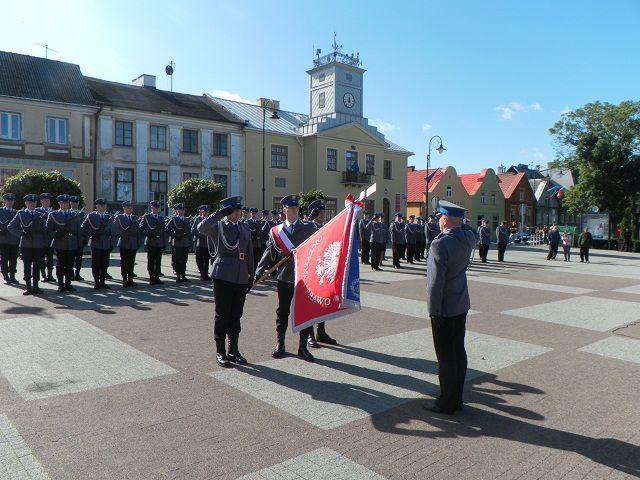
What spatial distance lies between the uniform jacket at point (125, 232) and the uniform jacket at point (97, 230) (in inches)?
15.1

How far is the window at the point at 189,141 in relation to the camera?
36750 millimetres

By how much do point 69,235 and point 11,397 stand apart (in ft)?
25.2

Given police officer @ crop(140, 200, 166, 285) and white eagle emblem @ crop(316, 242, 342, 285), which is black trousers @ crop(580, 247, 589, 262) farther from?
white eagle emblem @ crop(316, 242, 342, 285)

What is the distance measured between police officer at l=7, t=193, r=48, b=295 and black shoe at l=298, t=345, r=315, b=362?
7598mm

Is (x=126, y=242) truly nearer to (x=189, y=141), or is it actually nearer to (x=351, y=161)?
(x=189, y=141)

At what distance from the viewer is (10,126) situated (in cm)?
2986

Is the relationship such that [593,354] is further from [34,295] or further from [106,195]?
[106,195]

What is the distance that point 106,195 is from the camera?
33188mm

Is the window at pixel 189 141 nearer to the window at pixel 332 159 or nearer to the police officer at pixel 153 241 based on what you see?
the window at pixel 332 159

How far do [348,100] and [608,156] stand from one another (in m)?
22.7

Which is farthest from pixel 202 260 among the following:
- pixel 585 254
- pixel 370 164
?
pixel 370 164

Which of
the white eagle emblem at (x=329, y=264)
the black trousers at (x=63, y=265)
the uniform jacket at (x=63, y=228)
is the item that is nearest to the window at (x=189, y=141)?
the uniform jacket at (x=63, y=228)

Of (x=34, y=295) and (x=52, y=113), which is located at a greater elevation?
(x=52, y=113)

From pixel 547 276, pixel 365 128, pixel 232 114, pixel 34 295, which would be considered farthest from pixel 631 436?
pixel 365 128
